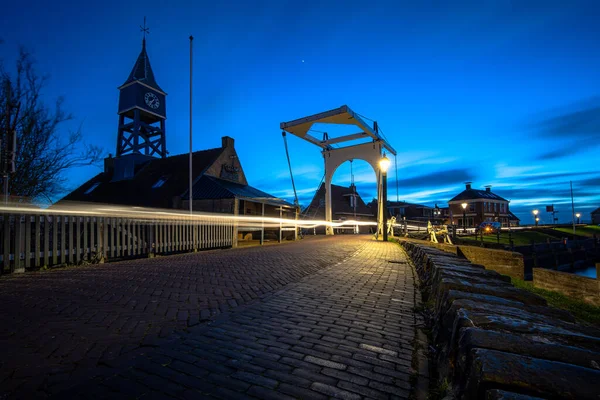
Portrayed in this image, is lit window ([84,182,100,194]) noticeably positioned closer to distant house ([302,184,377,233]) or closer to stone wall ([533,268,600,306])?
distant house ([302,184,377,233])

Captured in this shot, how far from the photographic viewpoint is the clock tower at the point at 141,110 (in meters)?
31.2

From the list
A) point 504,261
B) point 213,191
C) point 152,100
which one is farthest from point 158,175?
point 504,261

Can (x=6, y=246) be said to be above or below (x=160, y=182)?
below

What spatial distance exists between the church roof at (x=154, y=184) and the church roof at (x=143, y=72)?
11.0 metres

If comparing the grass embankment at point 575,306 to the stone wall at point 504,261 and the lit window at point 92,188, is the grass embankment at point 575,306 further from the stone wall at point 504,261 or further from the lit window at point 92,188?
the lit window at point 92,188

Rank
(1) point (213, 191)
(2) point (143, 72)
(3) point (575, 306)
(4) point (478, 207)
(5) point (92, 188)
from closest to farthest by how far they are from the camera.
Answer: (3) point (575, 306) < (1) point (213, 191) < (5) point (92, 188) < (2) point (143, 72) < (4) point (478, 207)

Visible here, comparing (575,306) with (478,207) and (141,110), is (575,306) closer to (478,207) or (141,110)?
(141,110)

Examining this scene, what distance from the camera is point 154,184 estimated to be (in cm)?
2361

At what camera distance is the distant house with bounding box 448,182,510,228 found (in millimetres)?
54438

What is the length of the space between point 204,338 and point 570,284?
9998mm

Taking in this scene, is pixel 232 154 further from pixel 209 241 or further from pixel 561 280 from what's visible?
pixel 561 280

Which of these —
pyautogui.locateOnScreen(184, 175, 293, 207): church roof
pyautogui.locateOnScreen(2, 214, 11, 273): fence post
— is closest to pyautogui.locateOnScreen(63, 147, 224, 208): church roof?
pyautogui.locateOnScreen(184, 175, 293, 207): church roof

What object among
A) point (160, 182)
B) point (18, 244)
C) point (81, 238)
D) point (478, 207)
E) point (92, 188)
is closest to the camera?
point (18, 244)

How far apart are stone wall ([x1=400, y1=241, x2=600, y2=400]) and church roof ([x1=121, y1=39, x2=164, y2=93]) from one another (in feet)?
124
